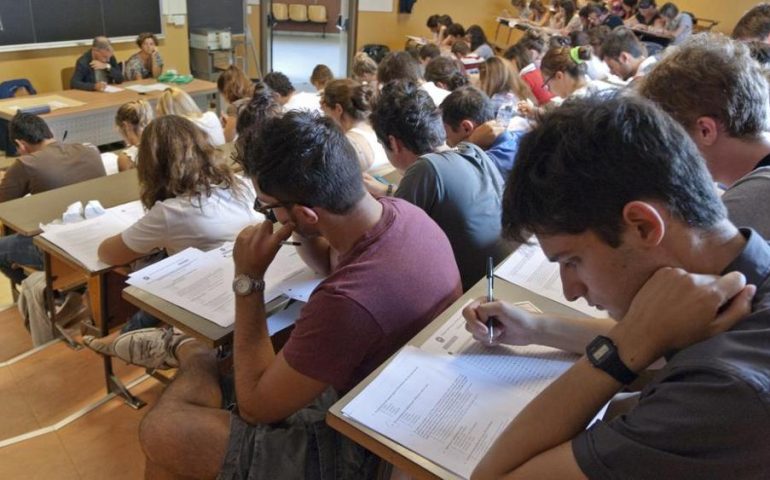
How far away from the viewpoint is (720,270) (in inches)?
32.3

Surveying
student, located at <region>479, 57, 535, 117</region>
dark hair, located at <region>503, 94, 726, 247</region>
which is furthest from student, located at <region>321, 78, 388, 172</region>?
dark hair, located at <region>503, 94, 726, 247</region>

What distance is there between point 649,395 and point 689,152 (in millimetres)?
338

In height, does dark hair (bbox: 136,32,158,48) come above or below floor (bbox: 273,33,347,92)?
above

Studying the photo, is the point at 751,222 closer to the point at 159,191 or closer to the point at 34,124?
the point at 159,191

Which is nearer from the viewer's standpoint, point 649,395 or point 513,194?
point 649,395

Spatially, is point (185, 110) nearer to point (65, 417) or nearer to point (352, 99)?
point (352, 99)

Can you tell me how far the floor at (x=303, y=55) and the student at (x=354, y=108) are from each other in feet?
18.3

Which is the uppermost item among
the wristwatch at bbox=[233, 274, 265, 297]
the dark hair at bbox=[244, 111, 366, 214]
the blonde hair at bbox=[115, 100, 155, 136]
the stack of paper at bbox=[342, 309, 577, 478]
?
the dark hair at bbox=[244, 111, 366, 214]

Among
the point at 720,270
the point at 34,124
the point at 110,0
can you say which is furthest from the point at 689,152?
the point at 110,0

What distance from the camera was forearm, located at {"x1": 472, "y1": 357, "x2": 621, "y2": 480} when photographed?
851 mm

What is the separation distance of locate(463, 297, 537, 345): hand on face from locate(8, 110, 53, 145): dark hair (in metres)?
3.11

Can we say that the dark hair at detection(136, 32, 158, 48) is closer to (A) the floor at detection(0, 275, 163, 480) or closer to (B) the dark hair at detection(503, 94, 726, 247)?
(A) the floor at detection(0, 275, 163, 480)

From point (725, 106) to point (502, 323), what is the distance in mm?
800

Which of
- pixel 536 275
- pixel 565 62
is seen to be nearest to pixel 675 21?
pixel 565 62
